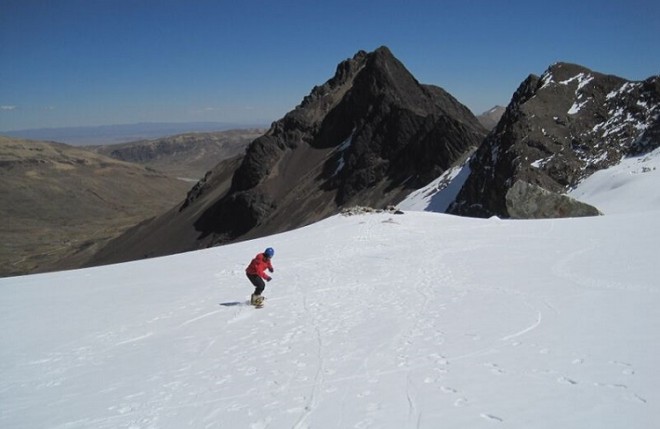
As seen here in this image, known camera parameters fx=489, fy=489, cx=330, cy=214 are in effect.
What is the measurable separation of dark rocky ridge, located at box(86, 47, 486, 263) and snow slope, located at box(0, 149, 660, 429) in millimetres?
50067

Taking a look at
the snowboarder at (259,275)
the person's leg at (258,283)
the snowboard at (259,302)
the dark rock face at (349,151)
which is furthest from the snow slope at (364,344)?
the dark rock face at (349,151)

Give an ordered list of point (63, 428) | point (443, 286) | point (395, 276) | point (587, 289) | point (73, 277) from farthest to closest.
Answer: point (73, 277)
point (395, 276)
point (443, 286)
point (587, 289)
point (63, 428)

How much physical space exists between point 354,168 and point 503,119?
103 feet

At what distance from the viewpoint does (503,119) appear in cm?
5181

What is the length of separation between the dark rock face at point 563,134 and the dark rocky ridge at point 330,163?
703 inches

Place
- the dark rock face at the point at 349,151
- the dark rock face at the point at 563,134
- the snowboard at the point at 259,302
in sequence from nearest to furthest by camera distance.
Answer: the snowboard at the point at 259,302 → the dark rock face at the point at 563,134 → the dark rock face at the point at 349,151

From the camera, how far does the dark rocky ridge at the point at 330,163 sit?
234ft

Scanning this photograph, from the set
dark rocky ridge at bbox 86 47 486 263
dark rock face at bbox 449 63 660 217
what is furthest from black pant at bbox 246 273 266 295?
dark rocky ridge at bbox 86 47 486 263

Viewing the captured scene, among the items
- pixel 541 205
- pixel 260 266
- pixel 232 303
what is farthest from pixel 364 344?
pixel 541 205

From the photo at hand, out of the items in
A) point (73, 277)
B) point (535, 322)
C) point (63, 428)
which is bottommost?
point (73, 277)

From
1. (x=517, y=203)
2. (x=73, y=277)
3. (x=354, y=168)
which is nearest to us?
(x=73, y=277)

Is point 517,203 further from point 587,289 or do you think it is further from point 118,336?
point 118,336

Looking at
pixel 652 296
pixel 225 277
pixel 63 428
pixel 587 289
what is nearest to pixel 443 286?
pixel 587 289

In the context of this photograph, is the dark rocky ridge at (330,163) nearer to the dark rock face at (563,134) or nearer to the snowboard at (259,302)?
the dark rock face at (563,134)
